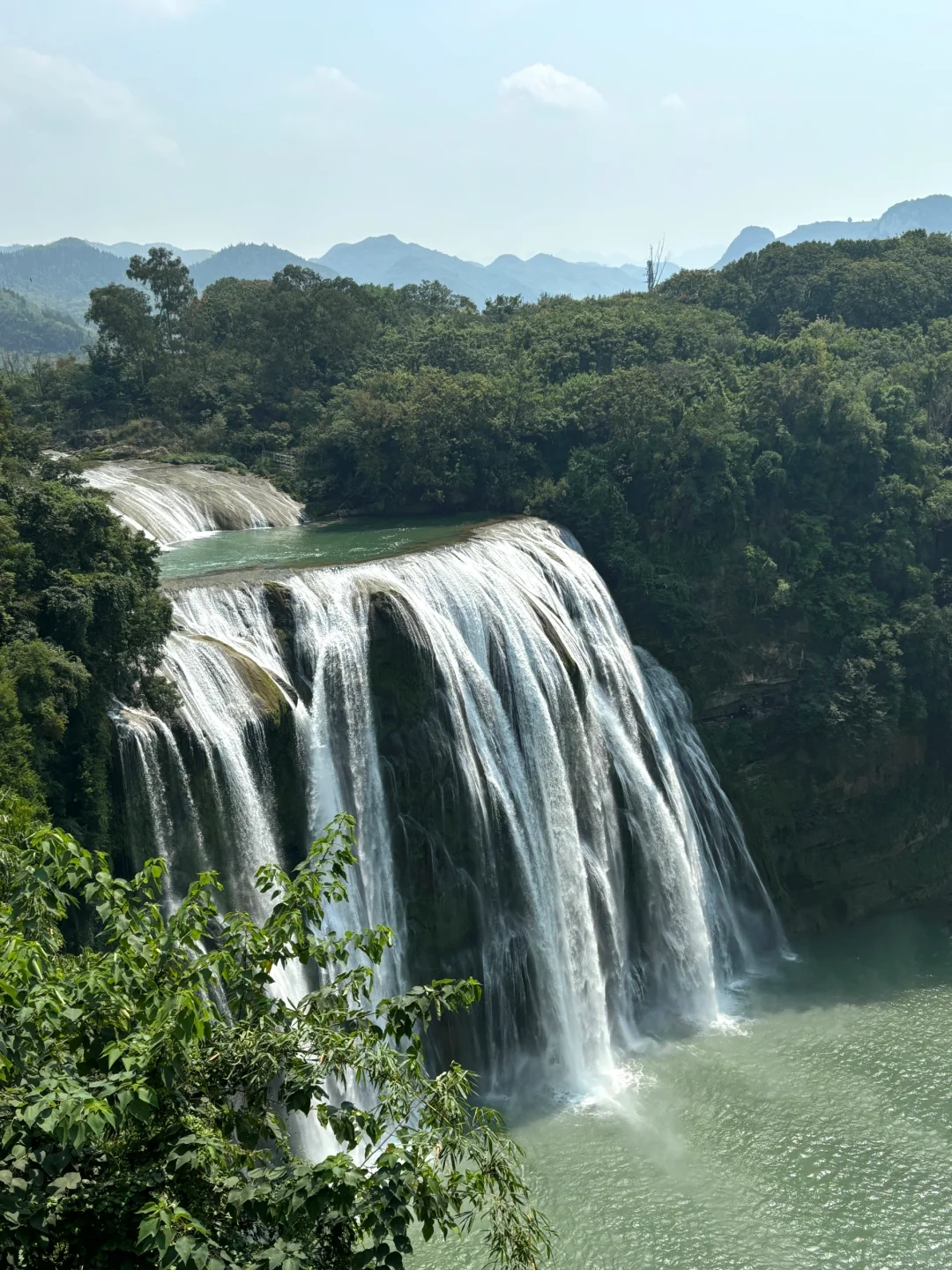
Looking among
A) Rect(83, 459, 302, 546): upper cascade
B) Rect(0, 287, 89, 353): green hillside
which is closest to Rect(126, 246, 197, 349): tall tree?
Rect(83, 459, 302, 546): upper cascade

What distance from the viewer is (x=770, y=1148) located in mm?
16344

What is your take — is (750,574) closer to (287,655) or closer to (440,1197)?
(287,655)

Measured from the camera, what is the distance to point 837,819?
1009 inches

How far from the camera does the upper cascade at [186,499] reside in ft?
87.7

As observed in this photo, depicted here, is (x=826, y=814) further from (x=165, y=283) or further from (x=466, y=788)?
(x=165, y=283)

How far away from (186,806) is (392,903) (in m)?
4.13

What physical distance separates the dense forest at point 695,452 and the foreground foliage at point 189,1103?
9.67 m

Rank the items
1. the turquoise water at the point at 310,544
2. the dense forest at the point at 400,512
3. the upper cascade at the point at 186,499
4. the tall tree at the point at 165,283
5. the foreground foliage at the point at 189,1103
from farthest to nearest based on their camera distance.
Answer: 1. the tall tree at the point at 165,283
2. the upper cascade at the point at 186,499
3. the turquoise water at the point at 310,544
4. the dense forest at the point at 400,512
5. the foreground foliage at the point at 189,1103

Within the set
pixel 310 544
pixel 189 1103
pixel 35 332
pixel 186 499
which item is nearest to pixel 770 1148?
pixel 189 1103

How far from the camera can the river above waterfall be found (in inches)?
568

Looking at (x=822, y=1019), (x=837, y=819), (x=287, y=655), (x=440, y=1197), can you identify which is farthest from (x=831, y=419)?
(x=440, y=1197)

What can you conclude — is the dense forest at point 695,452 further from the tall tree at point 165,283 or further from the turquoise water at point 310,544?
the turquoise water at point 310,544

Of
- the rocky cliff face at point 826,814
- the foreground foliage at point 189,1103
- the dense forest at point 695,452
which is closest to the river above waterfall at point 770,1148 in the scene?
the rocky cliff face at point 826,814

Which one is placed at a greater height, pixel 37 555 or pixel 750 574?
pixel 37 555
